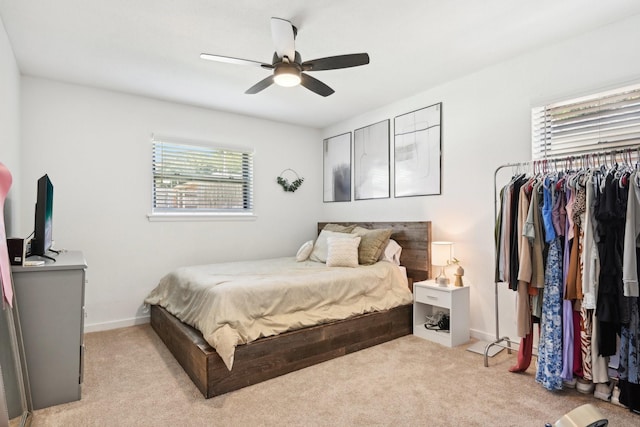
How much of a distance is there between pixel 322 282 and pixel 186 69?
2.34 m

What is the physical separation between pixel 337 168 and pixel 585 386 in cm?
364

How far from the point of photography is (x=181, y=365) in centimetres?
274

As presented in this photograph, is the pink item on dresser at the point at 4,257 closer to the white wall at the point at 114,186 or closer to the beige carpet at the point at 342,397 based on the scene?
the beige carpet at the point at 342,397

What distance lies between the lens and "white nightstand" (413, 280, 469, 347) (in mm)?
3143

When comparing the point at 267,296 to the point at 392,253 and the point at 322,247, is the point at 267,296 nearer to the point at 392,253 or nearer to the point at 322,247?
the point at 322,247

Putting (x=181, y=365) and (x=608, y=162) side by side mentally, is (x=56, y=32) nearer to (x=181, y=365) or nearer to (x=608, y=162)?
(x=181, y=365)

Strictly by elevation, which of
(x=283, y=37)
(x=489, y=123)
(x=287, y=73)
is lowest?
(x=489, y=123)

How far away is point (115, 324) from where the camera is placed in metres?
3.74

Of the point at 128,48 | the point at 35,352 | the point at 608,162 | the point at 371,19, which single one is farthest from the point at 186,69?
the point at 608,162

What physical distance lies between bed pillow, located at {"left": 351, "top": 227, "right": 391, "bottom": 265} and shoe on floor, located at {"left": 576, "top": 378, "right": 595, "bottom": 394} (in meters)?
1.93

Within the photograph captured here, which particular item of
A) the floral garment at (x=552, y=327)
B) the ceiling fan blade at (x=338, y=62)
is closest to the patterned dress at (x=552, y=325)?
the floral garment at (x=552, y=327)

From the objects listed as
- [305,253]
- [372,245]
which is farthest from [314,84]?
[305,253]

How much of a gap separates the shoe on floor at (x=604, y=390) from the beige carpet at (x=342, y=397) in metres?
0.04

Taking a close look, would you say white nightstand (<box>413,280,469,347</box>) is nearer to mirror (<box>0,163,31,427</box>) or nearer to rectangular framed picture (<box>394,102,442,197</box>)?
rectangular framed picture (<box>394,102,442,197</box>)
